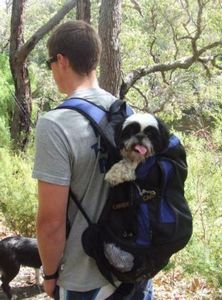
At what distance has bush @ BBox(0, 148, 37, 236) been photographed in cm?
649

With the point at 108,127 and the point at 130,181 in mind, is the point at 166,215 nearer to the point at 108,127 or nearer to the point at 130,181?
the point at 130,181

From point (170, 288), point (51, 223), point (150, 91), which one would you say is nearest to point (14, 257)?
point (170, 288)

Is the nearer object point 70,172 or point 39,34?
point 70,172

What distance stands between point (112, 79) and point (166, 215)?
24.1ft

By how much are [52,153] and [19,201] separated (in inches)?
181

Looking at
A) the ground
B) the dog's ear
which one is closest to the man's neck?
the dog's ear

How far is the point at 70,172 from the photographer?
210cm

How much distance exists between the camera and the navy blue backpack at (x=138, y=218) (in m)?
2.12

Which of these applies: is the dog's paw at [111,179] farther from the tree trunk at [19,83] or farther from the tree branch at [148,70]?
the tree trunk at [19,83]

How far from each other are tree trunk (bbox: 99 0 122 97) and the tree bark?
2346mm

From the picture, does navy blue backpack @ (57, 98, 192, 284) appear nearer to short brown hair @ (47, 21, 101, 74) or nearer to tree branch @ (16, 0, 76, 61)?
short brown hair @ (47, 21, 101, 74)

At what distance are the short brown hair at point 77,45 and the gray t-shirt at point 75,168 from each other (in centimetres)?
13


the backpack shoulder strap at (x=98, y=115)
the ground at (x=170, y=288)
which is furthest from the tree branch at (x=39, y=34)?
the backpack shoulder strap at (x=98, y=115)

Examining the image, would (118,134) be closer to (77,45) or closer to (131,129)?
(131,129)
